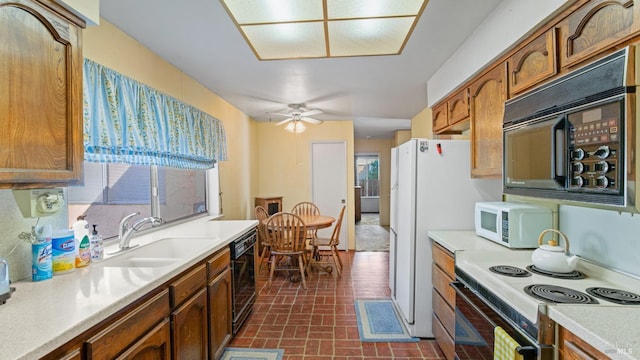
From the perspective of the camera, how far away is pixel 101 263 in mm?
1648

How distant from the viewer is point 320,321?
107 inches

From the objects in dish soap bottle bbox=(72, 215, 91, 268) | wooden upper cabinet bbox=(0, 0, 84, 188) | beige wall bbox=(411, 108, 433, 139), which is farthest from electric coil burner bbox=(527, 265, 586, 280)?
beige wall bbox=(411, 108, 433, 139)

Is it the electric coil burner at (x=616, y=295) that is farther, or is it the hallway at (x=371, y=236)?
the hallway at (x=371, y=236)

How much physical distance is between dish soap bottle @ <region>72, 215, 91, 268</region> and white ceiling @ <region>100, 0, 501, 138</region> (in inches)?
49.8

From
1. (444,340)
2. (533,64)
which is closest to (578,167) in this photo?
(533,64)

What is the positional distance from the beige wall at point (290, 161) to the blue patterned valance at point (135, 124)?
2.37m

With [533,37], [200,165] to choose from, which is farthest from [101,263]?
[533,37]

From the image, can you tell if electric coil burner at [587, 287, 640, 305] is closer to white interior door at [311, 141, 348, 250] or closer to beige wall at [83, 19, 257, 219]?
beige wall at [83, 19, 257, 219]

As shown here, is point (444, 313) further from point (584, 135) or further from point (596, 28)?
point (596, 28)

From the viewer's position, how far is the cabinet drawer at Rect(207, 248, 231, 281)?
196 cm

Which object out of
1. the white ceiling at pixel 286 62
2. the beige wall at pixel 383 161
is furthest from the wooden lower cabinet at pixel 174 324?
the beige wall at pixel 383 161

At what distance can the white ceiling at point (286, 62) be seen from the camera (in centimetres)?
181

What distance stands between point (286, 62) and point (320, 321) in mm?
2308

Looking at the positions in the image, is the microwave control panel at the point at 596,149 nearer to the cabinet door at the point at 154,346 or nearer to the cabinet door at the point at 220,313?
the cabinet door at the point at 154,346
